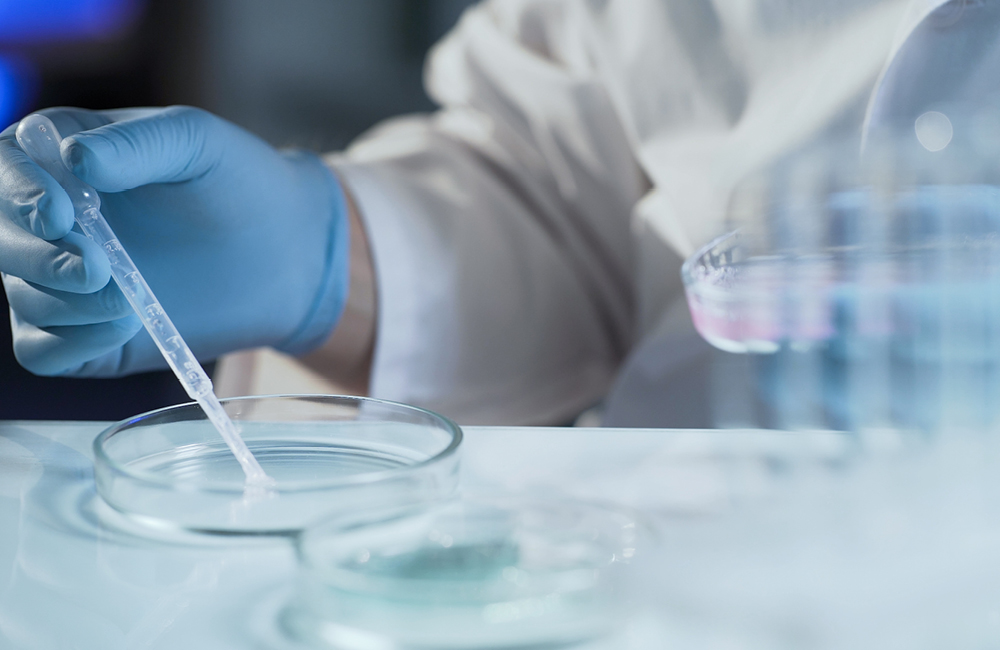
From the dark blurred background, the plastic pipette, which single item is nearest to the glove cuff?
the plastic pipette

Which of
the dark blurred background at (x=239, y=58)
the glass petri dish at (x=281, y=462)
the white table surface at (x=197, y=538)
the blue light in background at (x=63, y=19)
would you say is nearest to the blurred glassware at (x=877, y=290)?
the white table surface at (x=197, y=538)

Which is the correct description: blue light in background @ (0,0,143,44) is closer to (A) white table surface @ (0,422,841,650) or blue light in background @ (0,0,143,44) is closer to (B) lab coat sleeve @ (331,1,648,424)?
(B) lab coat sleeve @ (331,1,648,424)

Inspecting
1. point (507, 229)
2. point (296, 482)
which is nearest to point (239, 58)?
point (507, 229)

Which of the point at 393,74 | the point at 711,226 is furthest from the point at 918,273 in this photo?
the point at 393,74

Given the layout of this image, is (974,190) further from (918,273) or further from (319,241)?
(319,241)

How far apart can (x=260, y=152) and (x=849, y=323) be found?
340mm

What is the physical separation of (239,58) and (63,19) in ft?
1.17

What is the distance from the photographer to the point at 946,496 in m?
→ 0.25

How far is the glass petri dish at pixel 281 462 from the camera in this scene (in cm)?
22

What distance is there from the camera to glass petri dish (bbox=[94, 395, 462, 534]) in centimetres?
22

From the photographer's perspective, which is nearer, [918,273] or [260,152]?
[918,273]

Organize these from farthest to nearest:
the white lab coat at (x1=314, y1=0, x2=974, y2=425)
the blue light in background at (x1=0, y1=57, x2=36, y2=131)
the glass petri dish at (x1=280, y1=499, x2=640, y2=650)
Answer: the blue light in background at (x1=0, y1=57, x2=36, y2=131), the white lab coat at (x1=314, y1=0, x2=974, y2=425), the glass petri dish at (x1=280, y1=499, x2=640, y2=650)

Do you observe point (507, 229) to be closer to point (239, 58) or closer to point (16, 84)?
point (239, 58)

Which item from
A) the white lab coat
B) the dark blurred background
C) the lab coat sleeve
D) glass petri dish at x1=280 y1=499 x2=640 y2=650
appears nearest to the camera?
glass petri dish at x1=280 y1=499 x2=640 y2=650
